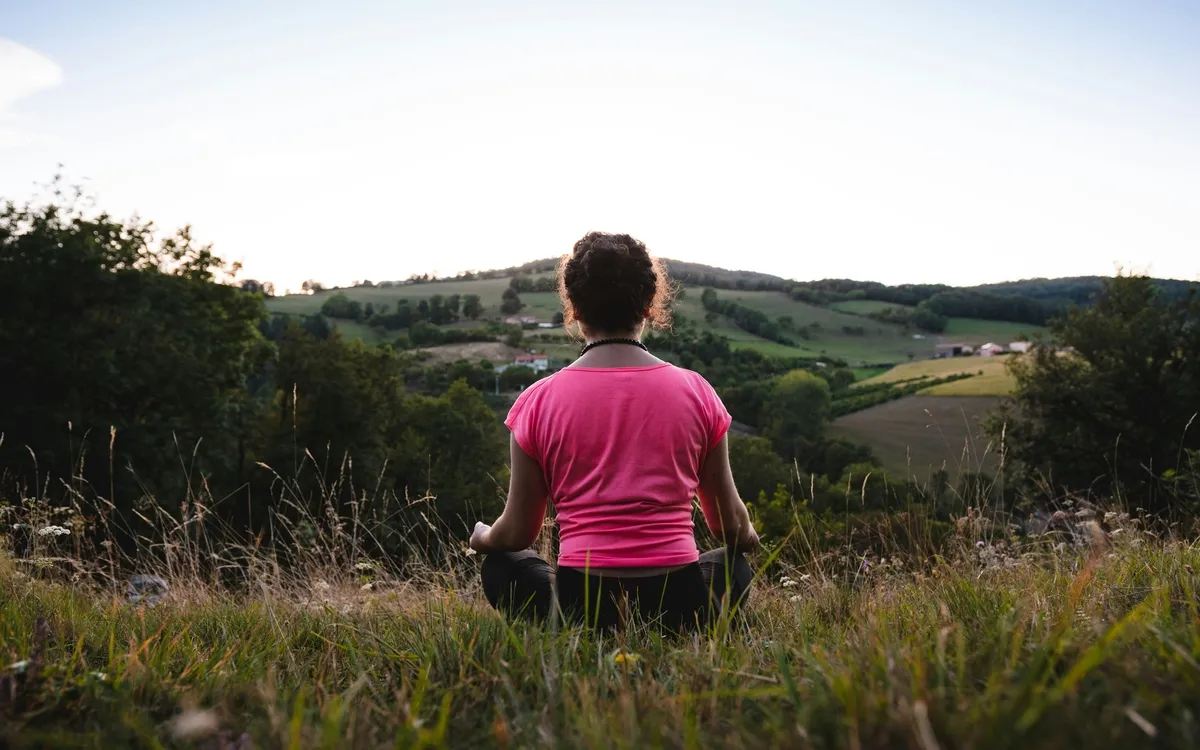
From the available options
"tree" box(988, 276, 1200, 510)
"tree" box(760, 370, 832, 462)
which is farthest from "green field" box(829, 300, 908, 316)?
"tree" box(988, 276, 1200, 510)

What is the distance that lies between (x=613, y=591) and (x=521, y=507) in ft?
1.44

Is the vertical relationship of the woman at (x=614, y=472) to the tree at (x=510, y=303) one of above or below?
above

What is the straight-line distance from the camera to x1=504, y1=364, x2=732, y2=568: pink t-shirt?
110 inches

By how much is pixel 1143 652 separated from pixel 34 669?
2212 mm

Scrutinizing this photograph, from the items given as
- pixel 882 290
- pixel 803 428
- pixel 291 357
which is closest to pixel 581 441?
pixel 291 357

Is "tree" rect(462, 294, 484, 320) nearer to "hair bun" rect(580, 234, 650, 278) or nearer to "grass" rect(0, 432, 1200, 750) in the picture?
"grass" rect(0, 432, 1200, 750)

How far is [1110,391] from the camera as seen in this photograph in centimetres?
2666

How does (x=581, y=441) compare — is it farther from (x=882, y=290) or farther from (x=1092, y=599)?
(x=882, y=290)

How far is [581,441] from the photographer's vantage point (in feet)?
9.17

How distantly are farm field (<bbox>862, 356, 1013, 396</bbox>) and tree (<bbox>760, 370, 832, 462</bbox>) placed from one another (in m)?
7.29

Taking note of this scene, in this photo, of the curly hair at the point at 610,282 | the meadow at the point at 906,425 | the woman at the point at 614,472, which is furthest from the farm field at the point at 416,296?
the woman at the point at 614,472

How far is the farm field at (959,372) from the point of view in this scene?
4912cm

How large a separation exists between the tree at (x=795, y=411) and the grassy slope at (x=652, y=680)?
5265 cm

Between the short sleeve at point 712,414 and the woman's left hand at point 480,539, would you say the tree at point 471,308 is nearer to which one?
the woman's left hand at point 480,539
